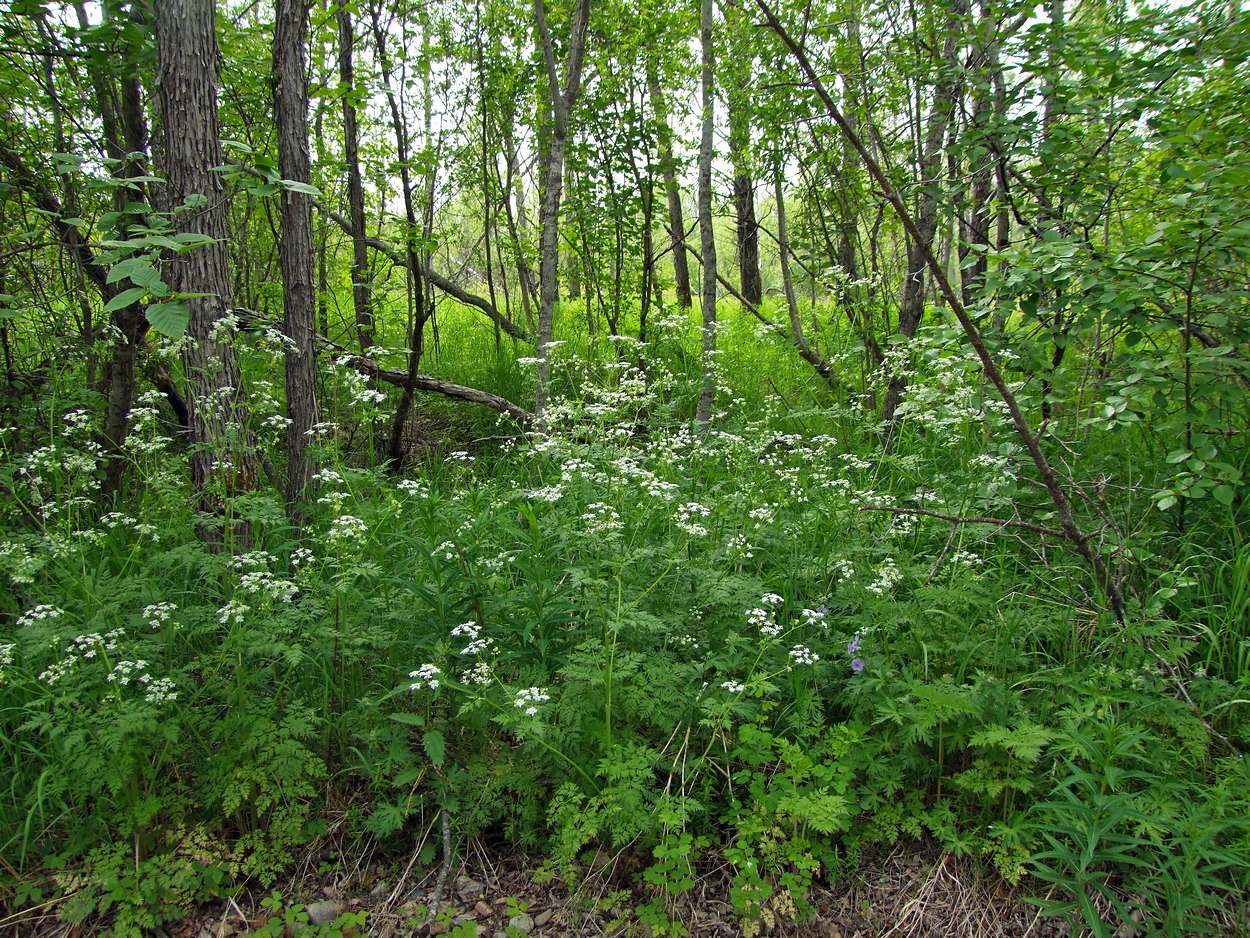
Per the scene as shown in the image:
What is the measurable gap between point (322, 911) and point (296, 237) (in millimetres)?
3227

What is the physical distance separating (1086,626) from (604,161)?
530cm

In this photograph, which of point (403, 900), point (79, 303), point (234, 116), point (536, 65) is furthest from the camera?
point (536, 65)

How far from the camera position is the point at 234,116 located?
5020 mm

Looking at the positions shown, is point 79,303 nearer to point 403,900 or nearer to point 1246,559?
point 403,900

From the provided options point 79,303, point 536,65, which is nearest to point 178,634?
point 79,303

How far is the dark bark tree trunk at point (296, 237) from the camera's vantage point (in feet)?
12.0

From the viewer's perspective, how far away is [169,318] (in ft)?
5.49

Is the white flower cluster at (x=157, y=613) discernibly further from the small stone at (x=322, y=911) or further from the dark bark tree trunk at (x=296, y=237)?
the dark bark tree trunk at (x=296, y=237)

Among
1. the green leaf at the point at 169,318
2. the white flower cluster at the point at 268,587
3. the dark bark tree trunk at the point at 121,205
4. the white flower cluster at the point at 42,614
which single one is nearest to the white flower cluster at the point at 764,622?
the white flower cluster at the point at 268,587

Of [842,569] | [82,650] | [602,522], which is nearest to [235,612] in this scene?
[82,650]

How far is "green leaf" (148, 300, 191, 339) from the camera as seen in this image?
5.34 feet

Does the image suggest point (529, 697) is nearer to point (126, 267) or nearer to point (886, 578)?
point (886, 578)

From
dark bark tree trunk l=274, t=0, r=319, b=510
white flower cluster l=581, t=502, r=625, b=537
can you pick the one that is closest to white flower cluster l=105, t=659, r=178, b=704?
white flower cluster l=581, t=502, r=625, b=537

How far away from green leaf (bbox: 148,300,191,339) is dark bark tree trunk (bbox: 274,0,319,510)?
77.5 inches
